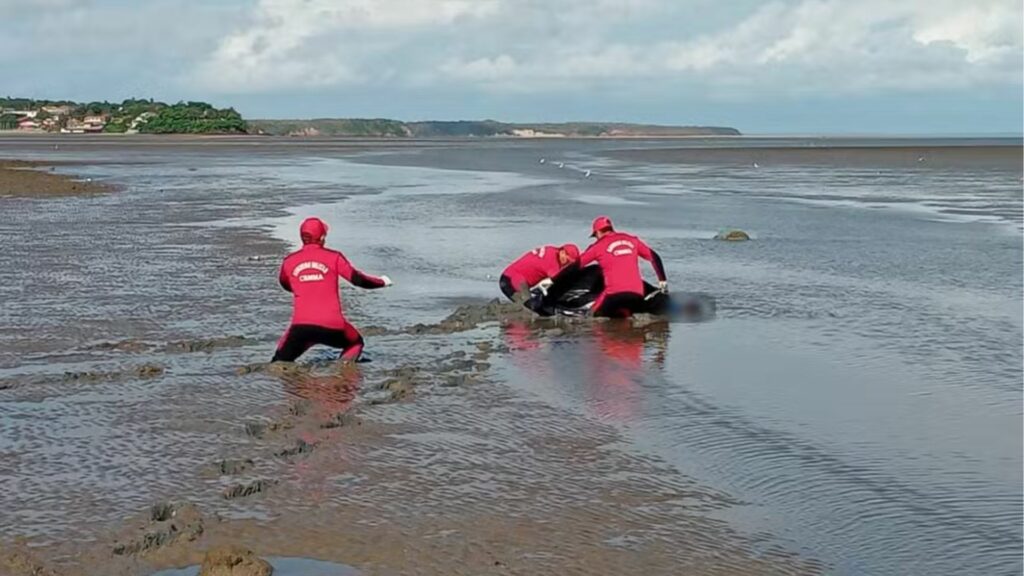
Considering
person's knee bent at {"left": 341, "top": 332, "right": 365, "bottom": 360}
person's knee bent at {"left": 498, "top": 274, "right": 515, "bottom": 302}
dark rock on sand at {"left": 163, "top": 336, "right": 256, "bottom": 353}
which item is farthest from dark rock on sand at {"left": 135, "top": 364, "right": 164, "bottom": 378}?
person's knee bent at {"left": 498, "top": 274, "right": 515, "bottom": 302}

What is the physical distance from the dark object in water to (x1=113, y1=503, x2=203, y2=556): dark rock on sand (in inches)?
274

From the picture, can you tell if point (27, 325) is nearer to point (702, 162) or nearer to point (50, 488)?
point (50, 488)

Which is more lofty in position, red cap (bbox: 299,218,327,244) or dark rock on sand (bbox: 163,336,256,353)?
red cap (bbox: 299,218,327,244)

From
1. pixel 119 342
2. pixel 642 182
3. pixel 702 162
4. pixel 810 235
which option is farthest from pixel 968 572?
pixel 702 162

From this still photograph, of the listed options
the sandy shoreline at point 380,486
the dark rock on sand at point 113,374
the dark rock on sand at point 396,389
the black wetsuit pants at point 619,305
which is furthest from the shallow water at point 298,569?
the black wetsuit pants at point 619,305

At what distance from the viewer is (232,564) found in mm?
5801

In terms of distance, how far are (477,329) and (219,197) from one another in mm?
21365

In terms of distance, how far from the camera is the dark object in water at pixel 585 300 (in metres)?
13.4

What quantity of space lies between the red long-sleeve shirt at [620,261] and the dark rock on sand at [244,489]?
21.1 feet

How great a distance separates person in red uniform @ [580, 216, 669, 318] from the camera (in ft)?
43.2

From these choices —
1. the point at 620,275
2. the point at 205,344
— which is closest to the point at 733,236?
the point at 620,275

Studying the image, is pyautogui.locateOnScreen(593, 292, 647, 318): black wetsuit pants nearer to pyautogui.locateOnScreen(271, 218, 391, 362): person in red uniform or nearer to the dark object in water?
the dark object in water

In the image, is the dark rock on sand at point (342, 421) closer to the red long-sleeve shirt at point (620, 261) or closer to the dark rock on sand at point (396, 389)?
the dark rock on sand at point (396, 389)

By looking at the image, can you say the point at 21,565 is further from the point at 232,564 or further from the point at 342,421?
the point at 342,421
